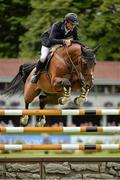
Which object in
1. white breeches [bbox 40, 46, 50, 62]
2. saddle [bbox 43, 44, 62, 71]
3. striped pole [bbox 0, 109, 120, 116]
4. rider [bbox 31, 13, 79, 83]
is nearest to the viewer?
striped pole [bbox 0, 109, 120, 116]

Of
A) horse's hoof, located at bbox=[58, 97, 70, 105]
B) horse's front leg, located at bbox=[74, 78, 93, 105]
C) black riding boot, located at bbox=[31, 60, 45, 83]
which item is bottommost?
horse's hoof, located at bbox=[58, 97, 70, 105]

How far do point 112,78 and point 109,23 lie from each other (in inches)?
205

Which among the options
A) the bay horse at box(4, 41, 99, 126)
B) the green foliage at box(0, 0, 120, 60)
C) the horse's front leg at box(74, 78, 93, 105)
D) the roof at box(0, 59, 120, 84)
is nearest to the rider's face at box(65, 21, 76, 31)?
the bay horse at box(4, 41, 99, 126)

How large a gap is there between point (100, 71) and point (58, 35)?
912 inches

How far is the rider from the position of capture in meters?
9.01

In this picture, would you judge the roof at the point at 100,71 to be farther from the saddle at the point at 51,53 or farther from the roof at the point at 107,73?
the saddle at the point at 51,53

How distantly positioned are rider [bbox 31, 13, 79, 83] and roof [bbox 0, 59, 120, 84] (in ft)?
67.3

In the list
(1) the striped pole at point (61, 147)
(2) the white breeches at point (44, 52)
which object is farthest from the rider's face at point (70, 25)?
(1) the striped pole at point (61, 147)

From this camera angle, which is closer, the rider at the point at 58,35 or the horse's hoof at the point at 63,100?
the horse's hoof at the point at 63,100

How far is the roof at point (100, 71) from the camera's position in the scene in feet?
100

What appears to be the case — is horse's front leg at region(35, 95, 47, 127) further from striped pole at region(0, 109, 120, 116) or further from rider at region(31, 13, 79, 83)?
striped pole at region(0, 109, 120, 116)

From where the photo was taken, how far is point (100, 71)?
32312mm

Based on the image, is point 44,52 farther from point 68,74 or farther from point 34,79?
point 68,74

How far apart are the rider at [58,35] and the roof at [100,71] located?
20.5 m
